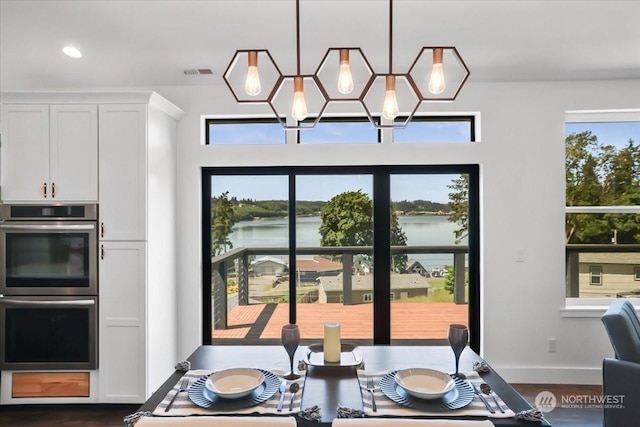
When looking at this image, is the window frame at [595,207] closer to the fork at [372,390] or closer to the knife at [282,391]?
the fork at [372,390]

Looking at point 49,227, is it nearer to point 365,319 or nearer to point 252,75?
point 252,75

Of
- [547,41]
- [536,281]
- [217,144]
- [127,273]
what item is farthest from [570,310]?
[127,273]

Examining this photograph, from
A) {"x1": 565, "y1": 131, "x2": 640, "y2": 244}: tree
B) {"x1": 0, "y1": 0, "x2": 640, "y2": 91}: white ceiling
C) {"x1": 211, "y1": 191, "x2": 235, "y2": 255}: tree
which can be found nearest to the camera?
{"x1": 0, "y1": 0, "x2": 640, "y2": 91}: white ceiling

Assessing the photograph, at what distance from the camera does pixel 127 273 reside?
2.97m

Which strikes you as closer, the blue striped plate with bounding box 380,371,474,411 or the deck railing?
the blue striped plate with bounding box 380,371,474,411

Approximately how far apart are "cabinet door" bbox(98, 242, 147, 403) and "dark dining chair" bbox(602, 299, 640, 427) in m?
2.98

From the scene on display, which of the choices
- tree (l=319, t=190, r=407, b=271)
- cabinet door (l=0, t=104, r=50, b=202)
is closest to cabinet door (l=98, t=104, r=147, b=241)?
cabinet door (l=0, t=104, r=50, b=202)

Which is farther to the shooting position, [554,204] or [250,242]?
[250,242]

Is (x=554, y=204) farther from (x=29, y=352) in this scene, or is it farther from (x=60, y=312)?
(x=29, y=352)

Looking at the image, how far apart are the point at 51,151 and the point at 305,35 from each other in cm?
199

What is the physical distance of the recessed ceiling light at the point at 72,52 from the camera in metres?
3.07

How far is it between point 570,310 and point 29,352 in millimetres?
4194

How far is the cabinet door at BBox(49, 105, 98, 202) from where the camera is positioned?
2953 mm

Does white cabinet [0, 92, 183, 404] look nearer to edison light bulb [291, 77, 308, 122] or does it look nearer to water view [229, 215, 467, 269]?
water view [229, 215, 467, 269]
